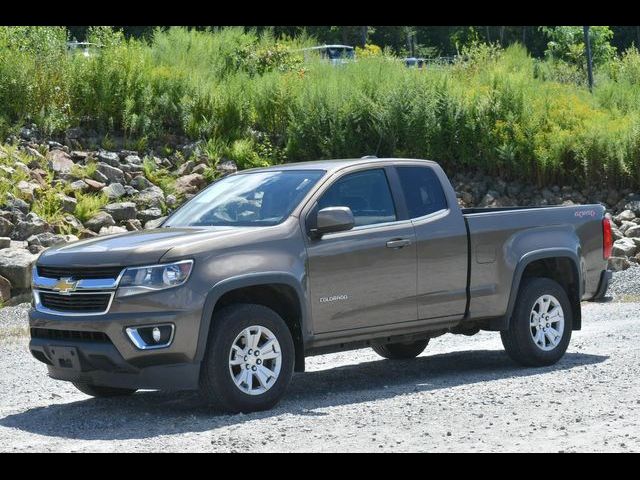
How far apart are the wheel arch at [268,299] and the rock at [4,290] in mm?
7926

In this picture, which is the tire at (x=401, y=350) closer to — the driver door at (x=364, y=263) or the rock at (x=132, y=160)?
the driver door at (x=364, y=263)

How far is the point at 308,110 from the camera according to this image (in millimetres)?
22172

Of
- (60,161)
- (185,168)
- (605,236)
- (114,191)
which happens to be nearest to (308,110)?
(185,168)

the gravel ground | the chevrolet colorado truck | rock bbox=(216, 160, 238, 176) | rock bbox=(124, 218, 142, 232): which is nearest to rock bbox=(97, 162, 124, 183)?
rock bbox=(124, 218, 142, 232)

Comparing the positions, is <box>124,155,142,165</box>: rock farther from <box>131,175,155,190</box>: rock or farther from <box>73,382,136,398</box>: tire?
<box>73,382,136,398</box>: tire

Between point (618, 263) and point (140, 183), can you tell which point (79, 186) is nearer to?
point (140, 183)

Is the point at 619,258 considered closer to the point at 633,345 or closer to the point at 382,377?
the point at 633,345

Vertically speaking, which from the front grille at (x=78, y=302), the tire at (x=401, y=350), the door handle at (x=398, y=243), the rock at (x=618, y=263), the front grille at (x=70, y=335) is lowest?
the rock at (x=618, y=263)

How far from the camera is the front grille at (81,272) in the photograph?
327 inches

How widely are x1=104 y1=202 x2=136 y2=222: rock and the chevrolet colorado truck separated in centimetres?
871

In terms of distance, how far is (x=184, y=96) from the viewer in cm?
2180

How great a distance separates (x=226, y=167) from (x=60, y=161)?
2935 millimetres

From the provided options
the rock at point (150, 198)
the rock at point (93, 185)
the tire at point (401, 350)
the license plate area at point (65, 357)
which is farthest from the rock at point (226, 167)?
the license plate area at point (65, 357)

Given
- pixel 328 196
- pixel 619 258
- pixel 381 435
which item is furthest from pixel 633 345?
pixel 619 258
